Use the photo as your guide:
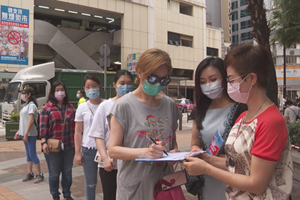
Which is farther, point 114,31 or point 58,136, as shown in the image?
point 114,31

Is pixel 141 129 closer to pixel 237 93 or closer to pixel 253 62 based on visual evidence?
pixel 237 93

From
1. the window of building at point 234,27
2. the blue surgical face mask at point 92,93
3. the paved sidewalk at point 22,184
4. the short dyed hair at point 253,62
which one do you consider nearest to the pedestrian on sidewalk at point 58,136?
the paved sidewalk at point 22,184

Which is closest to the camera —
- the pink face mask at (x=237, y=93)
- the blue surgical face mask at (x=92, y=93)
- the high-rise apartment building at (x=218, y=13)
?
the pink face mask at (x=237, y=93)

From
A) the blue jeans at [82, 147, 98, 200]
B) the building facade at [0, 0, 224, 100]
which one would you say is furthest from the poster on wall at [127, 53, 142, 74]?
the blue jeans at [82, 147, 98, 200]

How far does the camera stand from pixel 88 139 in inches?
149

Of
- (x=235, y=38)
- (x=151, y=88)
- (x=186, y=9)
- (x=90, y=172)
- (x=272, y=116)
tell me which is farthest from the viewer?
(x=235, y=38)

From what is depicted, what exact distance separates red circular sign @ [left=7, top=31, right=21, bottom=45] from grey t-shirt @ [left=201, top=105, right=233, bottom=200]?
2215cm

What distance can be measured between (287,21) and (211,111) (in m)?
8.19

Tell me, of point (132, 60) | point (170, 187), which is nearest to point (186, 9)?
point (132, 60)

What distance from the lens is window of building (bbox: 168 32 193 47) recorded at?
33.4 meters

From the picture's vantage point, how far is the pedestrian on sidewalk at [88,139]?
11.9 feet

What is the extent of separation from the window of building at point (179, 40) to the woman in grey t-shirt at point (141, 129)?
32082 mm

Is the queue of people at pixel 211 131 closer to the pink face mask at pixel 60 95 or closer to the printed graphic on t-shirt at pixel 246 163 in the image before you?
the printed graphic on t-shirt at pixel 246 163

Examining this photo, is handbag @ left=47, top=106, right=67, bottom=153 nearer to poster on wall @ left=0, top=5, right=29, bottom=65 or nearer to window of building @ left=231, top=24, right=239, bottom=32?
poster on wall @ left=0, top=5, right=29, bottom=65
